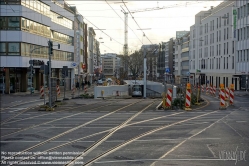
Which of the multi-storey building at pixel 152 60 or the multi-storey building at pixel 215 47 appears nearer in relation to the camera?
the multi-storey building at pixel 215 47

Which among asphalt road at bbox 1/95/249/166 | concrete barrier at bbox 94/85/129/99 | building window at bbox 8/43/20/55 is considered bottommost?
asphalt road at bbox 1/95/249/166

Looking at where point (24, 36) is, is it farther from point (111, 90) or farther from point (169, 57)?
point (169, 57)

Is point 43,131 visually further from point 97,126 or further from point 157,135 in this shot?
point 157,135

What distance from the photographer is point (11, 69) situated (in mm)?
54062

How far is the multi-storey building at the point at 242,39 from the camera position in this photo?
62625 mm

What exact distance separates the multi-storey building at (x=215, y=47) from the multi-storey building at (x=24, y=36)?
2977 centimetres

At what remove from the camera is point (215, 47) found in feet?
282

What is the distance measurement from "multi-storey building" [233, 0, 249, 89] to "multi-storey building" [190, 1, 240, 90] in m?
3.12

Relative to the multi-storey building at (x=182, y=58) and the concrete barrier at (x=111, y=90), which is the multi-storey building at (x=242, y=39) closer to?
the concrete barrier at (x=111, y=90)

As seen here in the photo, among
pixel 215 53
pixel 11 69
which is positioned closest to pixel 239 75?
pixel 215 53

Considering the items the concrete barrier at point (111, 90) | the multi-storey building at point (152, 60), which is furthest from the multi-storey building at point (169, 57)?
the concrete barrier at point (111, 90)

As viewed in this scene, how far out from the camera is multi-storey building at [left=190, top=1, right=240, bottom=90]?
246ft

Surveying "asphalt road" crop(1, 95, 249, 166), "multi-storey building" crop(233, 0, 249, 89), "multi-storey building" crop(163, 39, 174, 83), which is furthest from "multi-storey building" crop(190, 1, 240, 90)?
"asphalt road" crop(1, 95, 249, 166)

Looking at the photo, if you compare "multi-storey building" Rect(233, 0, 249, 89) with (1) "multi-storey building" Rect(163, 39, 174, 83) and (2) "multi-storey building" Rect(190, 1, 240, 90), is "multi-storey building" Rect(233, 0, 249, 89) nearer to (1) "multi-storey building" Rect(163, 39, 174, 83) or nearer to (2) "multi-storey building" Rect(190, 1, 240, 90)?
(2) "multi-storey building" Rect(190, 1, 240, 90)
